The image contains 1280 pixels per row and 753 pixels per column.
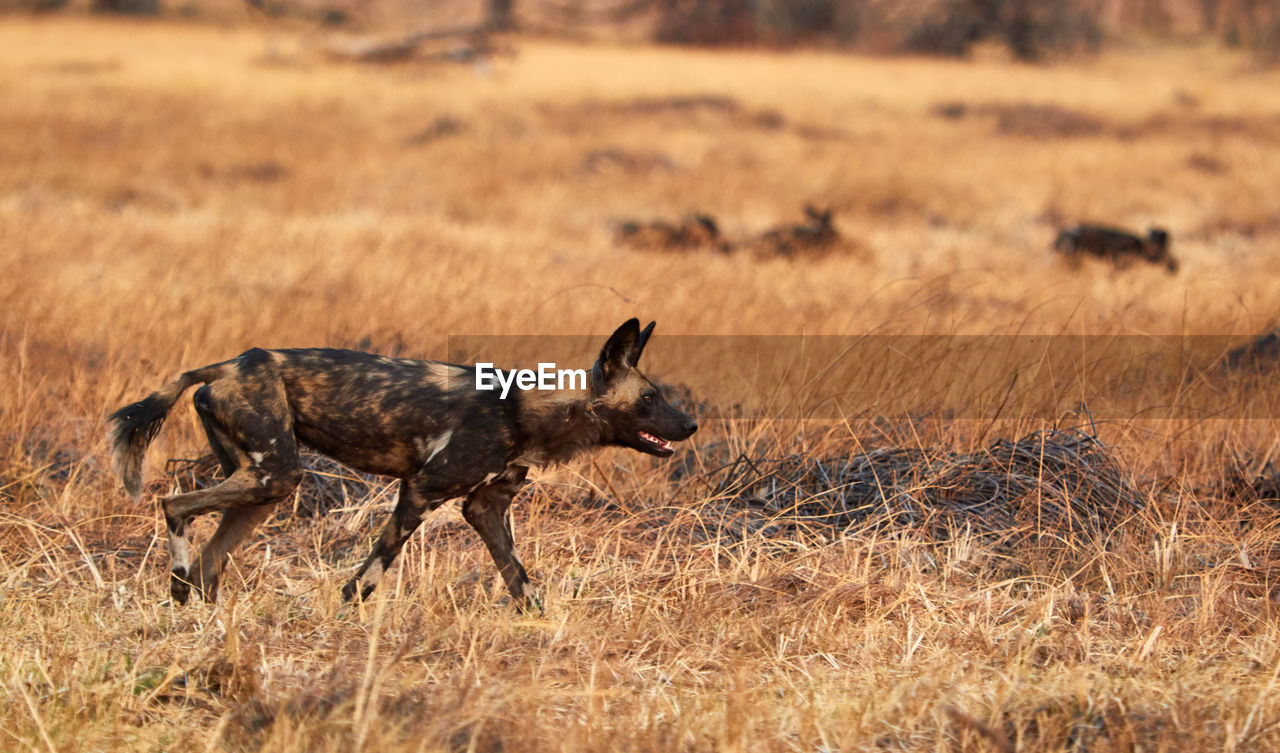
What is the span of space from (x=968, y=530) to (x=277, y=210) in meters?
11.3

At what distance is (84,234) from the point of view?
11.9 metres

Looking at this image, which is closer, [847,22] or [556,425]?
[556,425]

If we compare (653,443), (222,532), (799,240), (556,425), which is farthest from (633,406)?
(799,240)

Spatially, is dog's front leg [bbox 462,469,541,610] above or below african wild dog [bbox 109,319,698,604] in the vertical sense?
below

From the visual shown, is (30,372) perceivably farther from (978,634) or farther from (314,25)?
Answer: (314,25)

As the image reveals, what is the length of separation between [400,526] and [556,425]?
63 cm

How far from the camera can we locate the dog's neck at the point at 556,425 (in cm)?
443

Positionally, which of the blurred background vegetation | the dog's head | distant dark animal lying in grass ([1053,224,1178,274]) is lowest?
the blurred background vegetation

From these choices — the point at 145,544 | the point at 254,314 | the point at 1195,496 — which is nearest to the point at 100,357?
the point at 254,314

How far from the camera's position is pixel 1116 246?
1331 centimetres

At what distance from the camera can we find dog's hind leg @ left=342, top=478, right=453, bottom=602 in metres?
4.30

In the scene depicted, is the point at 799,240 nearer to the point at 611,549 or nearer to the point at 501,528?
the point at 611,549

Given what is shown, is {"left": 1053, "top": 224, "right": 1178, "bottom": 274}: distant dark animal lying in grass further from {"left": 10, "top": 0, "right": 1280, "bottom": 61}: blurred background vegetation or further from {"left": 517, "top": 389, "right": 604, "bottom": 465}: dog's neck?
{"left": 10, "top": 0, "right": 1280, "bottom": 61}: blurred background vegetation

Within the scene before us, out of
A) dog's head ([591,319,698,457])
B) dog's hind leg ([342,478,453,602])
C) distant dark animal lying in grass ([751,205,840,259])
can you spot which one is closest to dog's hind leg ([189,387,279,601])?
dog's hind leg ([342,478,453,602])
